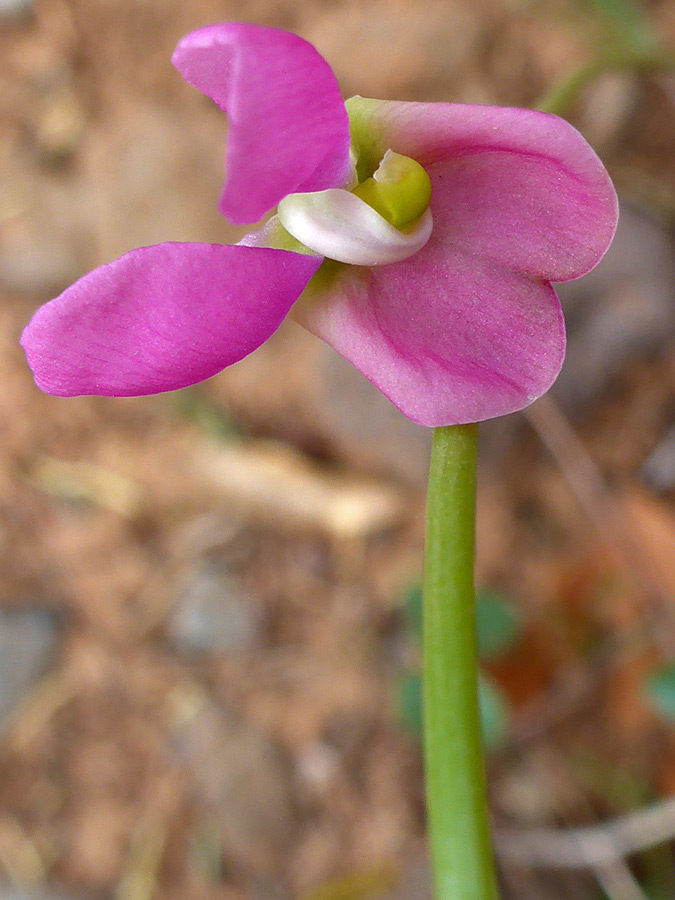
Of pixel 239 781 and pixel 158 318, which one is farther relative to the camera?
pixel 239 781

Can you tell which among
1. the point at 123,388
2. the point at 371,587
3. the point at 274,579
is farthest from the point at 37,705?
the point at 123,388

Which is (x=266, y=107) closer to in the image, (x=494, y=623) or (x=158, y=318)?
(x=158, y=318)

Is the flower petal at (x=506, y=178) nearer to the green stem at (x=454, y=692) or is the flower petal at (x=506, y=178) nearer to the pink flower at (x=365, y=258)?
the pink flower at (x=365, y=258)

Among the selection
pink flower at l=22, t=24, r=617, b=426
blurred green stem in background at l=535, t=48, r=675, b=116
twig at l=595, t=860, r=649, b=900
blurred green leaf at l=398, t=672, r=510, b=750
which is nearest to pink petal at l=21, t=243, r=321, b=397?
pink flower at l=22, t=24, r=617, b=426

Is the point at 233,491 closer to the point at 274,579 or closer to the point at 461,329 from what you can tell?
the point at 274,579

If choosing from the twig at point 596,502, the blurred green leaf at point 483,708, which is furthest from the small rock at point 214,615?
the twig at point 596,502

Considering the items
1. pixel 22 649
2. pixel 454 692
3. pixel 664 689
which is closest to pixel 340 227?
pixel 454 692

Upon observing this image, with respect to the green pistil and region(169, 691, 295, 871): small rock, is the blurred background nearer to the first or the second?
region(169, 691, 295, 871): small rock
